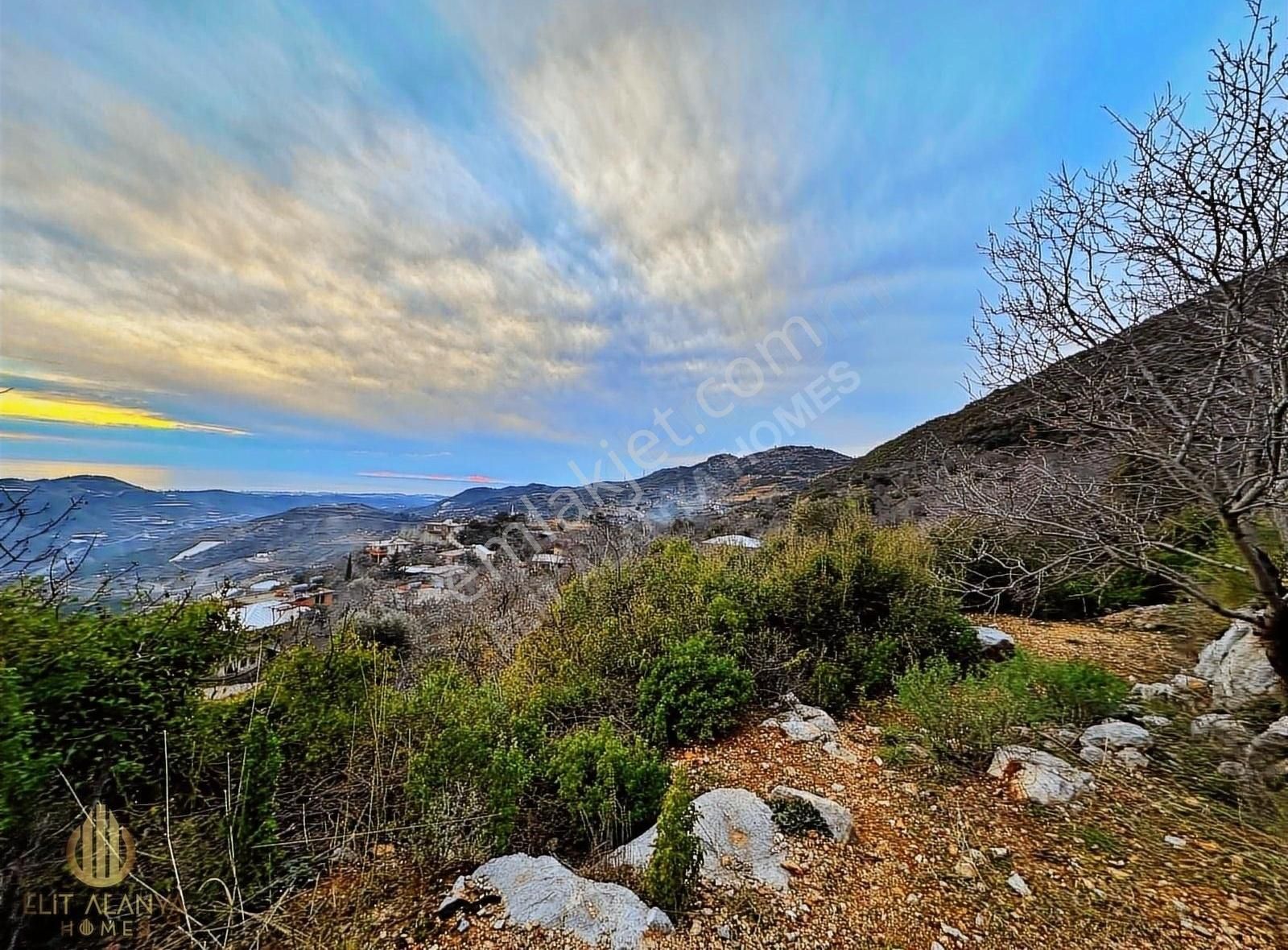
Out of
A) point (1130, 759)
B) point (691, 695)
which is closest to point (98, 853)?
point (691, 695)

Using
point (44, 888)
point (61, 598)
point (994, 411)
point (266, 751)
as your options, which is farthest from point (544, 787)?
point (994, 411)

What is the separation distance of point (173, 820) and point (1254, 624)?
481 cm

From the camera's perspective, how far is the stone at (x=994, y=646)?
491 centimetres

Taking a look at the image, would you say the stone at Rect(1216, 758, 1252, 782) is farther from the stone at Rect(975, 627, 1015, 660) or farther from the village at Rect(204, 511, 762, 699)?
the village at Rect(204, 511, 762, 699)

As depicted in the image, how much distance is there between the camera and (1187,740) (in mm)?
2904

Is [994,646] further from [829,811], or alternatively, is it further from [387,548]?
[387,548]

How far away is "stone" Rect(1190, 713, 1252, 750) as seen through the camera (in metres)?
2.71

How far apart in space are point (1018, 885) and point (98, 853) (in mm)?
3372

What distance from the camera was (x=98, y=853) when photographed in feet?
5.22

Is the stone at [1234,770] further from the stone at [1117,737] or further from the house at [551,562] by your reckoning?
the house at [551,562]

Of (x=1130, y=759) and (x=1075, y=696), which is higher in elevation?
(x=1075, y=696)

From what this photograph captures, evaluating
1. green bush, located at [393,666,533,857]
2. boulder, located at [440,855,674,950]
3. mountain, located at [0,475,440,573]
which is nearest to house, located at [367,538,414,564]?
mountain, located at [0,475,440,573]

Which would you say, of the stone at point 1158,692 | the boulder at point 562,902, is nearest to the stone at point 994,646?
the stone at point 1158,692

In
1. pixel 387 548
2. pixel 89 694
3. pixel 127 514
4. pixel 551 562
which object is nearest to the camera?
pixel 89 694
